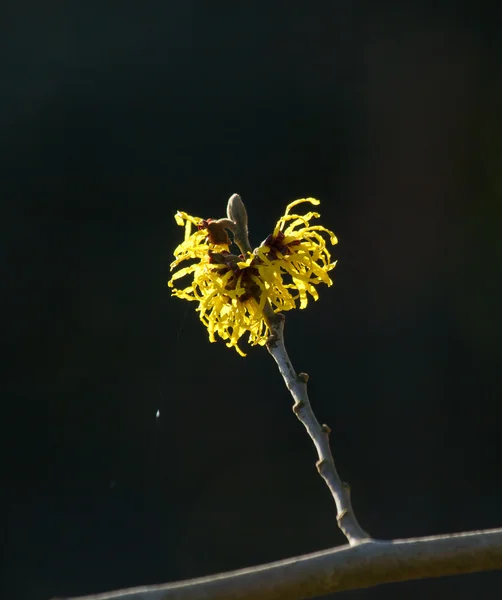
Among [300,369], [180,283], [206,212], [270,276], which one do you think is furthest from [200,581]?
[180,283]

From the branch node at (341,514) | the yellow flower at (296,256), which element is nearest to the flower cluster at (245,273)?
the yellow flower at (296,256)

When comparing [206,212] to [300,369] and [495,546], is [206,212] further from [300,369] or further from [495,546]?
[495,546]

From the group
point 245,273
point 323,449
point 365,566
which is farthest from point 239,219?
point 365,566

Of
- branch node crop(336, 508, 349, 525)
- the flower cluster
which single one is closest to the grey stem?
the flower cluster

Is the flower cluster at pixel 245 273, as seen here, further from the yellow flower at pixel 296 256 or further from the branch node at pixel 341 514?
the branch node at pixel 341 514

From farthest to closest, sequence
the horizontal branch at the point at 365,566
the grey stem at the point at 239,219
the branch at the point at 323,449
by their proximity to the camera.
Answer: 1. the grey stem at the point at 239,219
2. the branch at the point at 323,449
3. the horizontal branch at the point at 365,566

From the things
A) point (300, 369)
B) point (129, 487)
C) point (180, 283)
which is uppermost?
point (180, 283)
